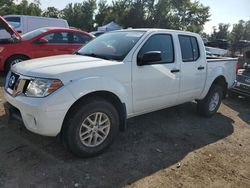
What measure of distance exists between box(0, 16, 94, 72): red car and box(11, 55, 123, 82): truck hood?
4251mm

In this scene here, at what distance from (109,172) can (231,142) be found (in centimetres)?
250

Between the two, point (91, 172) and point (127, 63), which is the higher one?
point (127, 63)

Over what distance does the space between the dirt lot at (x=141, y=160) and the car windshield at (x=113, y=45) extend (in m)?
1.40

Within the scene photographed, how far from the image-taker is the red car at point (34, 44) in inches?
296

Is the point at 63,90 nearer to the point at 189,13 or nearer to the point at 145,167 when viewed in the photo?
the point at 145,167

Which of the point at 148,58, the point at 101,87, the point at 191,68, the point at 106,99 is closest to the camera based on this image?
the point at 101,87

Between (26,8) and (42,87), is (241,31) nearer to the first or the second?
(26,8)

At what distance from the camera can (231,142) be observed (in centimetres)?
468

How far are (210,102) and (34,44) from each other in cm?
531

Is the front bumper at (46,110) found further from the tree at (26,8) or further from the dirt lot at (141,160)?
the tree at (26,8)

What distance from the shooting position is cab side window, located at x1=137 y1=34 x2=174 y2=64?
4.23 m

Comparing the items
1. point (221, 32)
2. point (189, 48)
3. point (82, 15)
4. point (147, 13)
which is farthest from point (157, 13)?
point (189, 48)

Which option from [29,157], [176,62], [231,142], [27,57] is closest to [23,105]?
[29,157]

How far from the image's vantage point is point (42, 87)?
10.3ft
